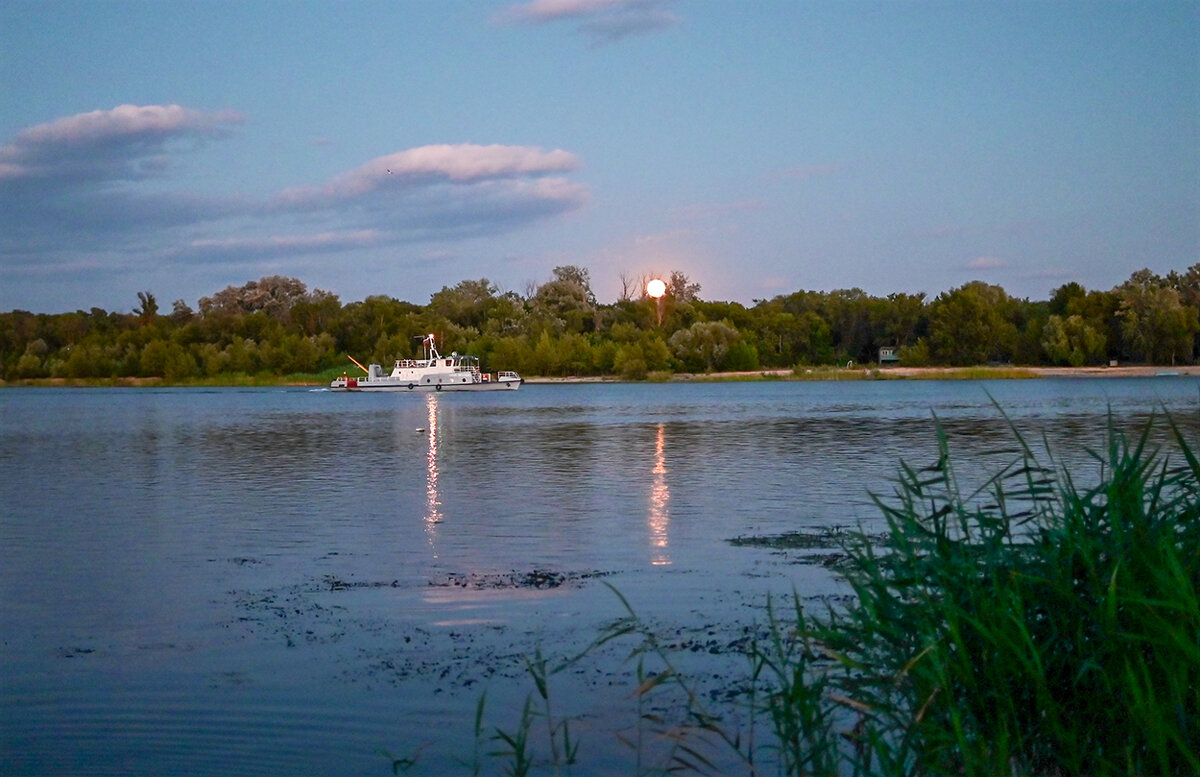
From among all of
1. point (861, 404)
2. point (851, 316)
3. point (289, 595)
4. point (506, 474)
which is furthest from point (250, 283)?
point (289, 595)

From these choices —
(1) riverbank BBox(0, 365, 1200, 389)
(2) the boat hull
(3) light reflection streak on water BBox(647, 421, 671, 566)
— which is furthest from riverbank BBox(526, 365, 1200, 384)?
(3) light reflection streak on water BBox(647, 421, 671, 566)

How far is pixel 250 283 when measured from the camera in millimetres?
161500

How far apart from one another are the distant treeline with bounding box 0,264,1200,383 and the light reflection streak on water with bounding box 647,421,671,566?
97312 millimetres

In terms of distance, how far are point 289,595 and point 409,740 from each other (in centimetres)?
517

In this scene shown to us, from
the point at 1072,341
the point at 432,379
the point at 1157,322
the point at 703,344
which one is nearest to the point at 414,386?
the point at 432,379

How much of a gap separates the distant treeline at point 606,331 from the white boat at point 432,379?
1441cm

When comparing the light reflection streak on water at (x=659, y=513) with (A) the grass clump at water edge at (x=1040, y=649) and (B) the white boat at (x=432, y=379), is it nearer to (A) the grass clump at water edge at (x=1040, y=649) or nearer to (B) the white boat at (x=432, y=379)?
(A) the grass clump at water edge at (x=1040, y=649)

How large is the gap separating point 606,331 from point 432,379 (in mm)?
39677

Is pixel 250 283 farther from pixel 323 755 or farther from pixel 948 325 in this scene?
pixel 323 755

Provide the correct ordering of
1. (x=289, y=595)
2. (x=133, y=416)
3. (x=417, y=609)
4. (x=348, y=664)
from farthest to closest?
(x=133, y=416)
(x=289, y=595)
(x=417, y=609)
(x=348, y=664)

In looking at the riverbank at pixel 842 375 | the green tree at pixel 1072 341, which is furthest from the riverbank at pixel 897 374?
the green tree at pixel 1072 341

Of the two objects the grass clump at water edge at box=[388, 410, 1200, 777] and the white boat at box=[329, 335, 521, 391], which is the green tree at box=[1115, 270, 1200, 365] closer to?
the white boat at box=[329, 335, 521, 391]

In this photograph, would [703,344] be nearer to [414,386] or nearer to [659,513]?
[414,386]

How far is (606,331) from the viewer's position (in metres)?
140
